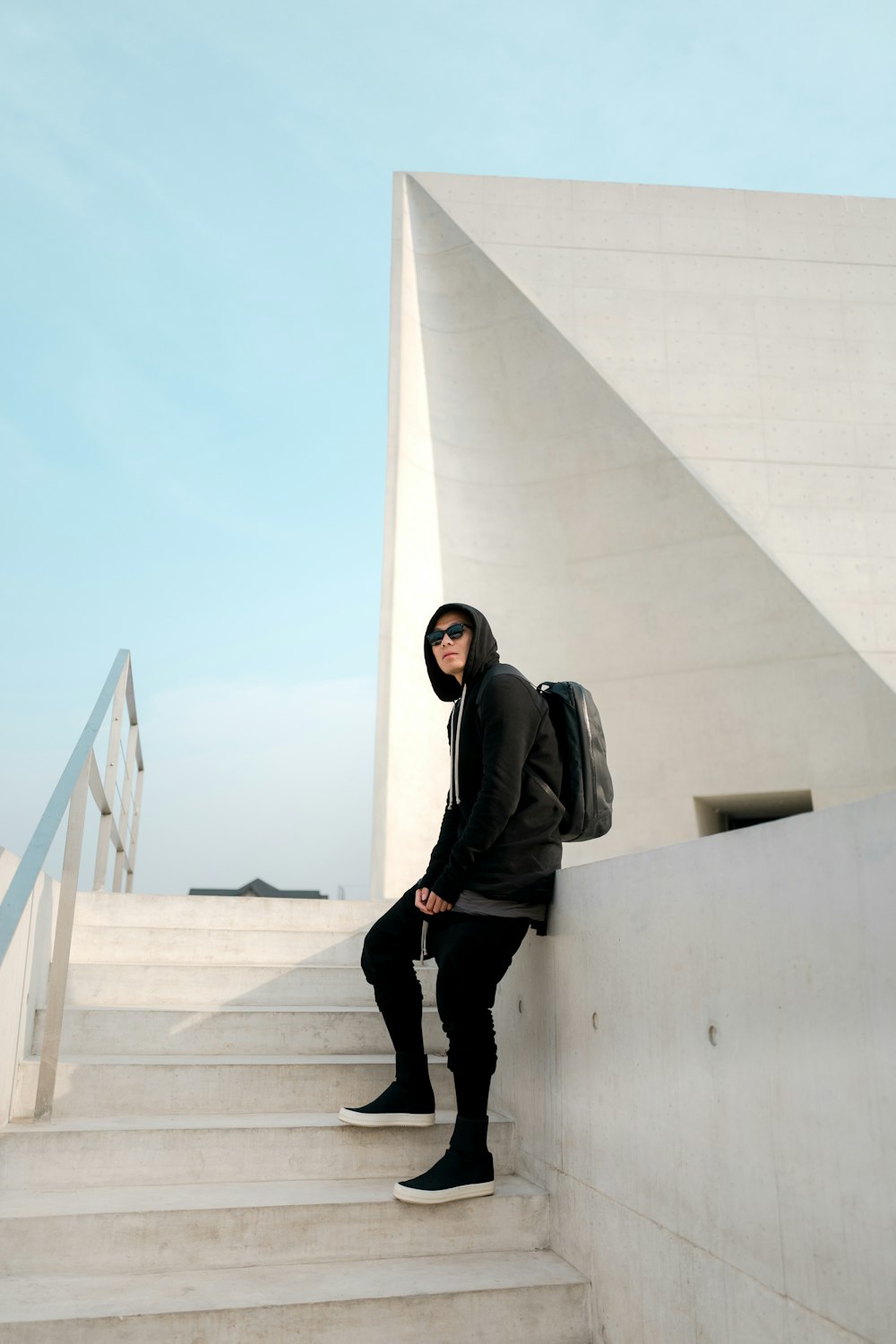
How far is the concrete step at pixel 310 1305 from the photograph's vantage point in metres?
1.59

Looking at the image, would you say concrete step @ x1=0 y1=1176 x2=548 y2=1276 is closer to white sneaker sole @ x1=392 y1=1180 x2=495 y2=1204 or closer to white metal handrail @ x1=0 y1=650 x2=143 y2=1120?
Answer: white sneaker sole @ x1=392 y1=1180 x2=495 y2=1204

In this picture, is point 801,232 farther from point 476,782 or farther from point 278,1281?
point 278,1281

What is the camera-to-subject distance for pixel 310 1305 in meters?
1.67

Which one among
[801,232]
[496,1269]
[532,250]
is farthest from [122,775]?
[801,232]

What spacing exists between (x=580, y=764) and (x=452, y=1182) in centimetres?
95

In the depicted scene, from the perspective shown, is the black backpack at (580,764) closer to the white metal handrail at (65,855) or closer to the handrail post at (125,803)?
the white metal handrail at (65,855)

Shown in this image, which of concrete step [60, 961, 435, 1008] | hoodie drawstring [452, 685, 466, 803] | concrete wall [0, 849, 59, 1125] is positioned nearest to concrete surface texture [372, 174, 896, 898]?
concrete step [60, 961, 435, 1008]

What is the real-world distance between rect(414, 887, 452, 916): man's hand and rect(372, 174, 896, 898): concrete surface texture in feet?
13.3

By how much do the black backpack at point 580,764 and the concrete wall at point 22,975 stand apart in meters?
1.26

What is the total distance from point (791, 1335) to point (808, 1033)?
0.40m

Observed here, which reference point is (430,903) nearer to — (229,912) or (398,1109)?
(398,1109)

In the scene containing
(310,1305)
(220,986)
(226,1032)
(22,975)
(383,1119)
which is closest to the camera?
(310,1305)

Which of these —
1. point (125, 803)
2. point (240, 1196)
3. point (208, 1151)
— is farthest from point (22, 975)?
point (125, 803)

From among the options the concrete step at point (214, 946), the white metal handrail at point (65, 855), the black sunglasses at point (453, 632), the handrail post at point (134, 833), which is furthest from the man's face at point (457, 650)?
the handrail post at point (134, 833)
